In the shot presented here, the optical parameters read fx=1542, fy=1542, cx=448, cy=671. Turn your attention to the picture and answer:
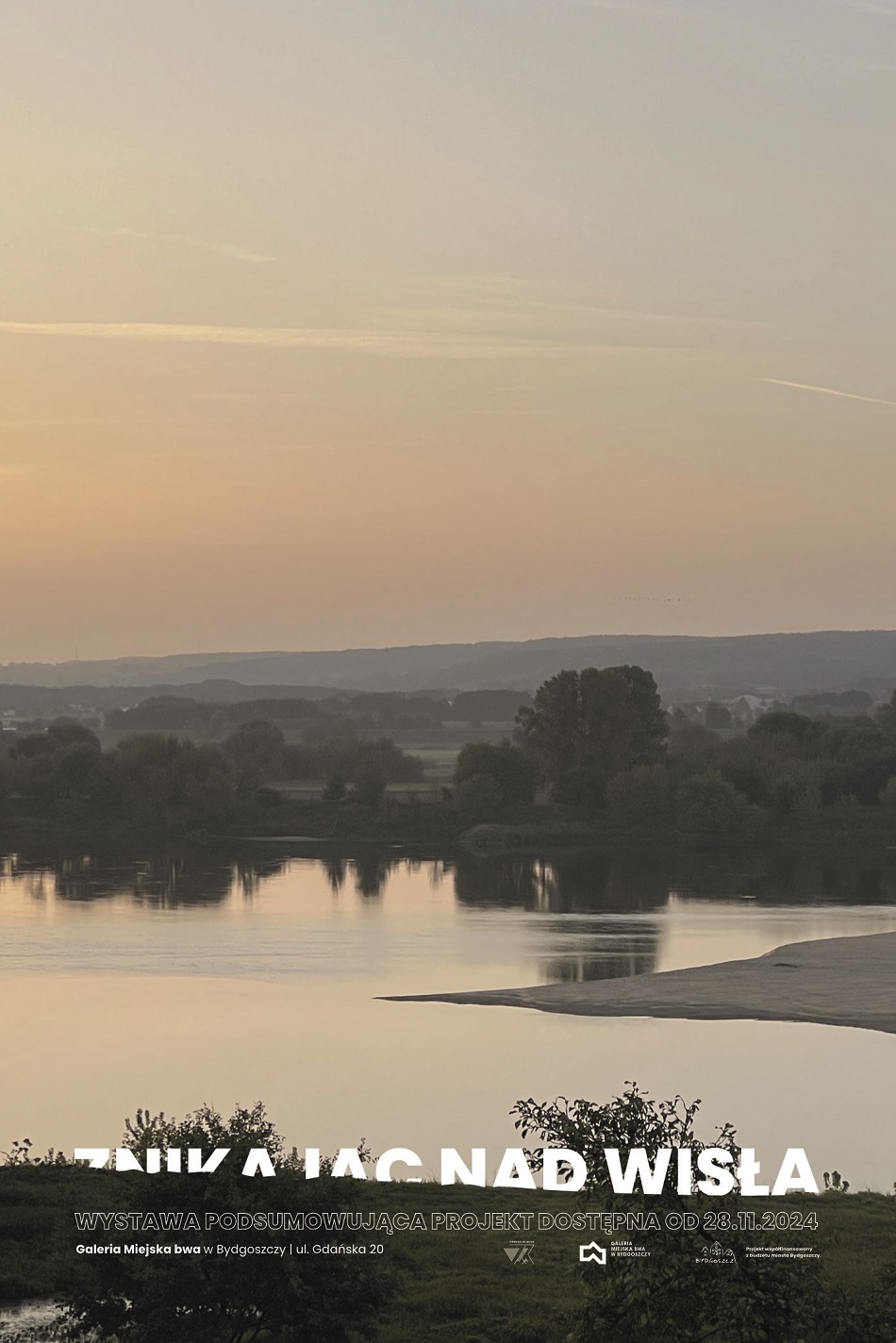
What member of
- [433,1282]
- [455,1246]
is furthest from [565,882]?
[433,1282]

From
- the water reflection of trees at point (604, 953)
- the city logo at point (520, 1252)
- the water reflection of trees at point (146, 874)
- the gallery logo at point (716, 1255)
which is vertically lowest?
the water reflection of trees at point (146, 874)

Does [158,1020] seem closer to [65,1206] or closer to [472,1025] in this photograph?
[472,1025]

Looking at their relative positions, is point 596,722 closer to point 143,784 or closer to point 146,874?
point 143,784

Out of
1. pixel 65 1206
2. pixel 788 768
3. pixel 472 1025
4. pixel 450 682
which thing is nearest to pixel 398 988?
pixel 472 1025

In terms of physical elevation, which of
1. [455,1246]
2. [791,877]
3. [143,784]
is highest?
[143,784]

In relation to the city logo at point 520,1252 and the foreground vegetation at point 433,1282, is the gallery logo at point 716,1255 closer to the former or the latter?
the foreground vegetation at point 433,1282

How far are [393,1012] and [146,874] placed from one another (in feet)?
72.9

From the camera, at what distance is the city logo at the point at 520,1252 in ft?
36.5

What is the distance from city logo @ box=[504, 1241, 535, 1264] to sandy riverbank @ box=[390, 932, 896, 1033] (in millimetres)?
12406

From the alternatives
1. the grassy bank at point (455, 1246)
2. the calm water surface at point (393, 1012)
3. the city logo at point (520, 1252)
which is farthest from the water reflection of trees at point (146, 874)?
the city logo at point (520, 1252)

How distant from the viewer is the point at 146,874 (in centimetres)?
4491

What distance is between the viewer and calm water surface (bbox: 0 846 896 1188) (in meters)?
17.5

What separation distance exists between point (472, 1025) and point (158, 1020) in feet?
15.6

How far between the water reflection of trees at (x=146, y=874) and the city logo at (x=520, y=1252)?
88.1ft
